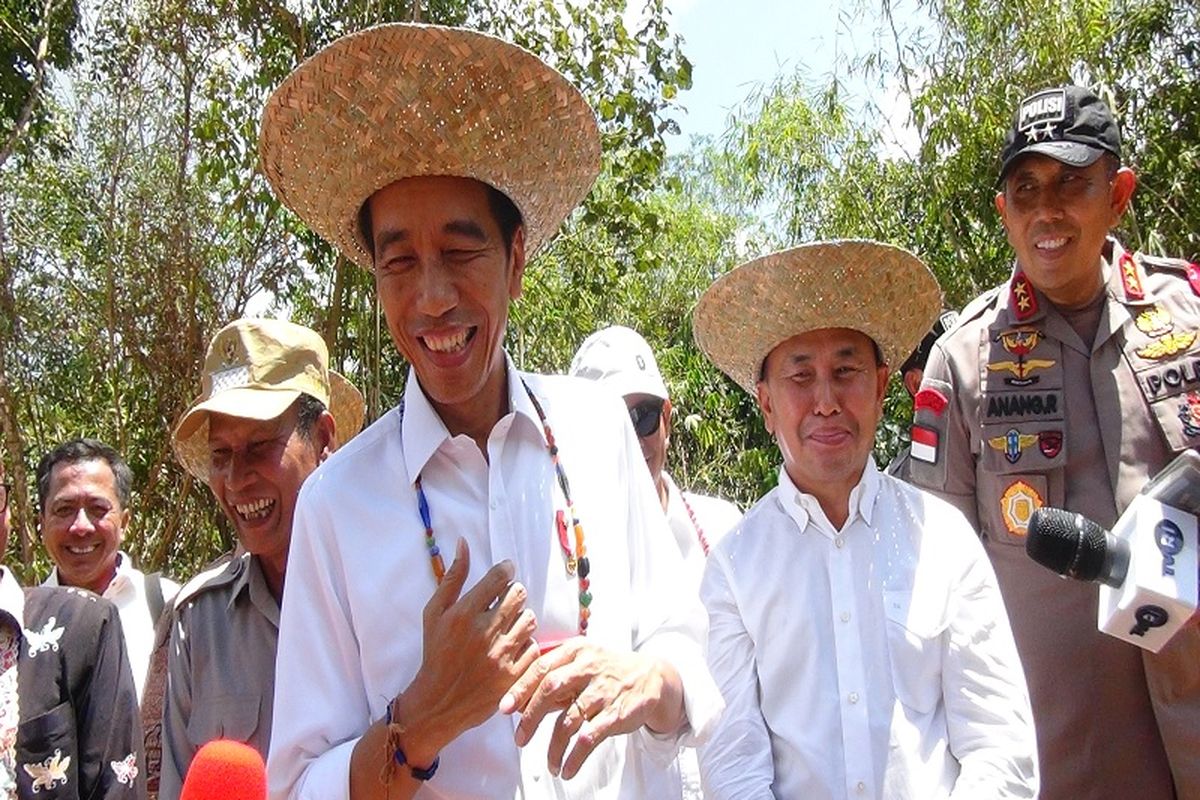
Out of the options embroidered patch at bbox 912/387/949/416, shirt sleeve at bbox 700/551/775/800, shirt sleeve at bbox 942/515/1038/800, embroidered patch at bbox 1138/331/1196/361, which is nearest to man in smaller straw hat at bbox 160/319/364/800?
shirt sleeve at bbox 700/551/775/800

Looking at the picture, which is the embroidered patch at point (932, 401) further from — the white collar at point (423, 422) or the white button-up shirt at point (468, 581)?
the white collar at point (423, 422)

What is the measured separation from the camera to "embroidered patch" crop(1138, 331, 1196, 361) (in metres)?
A: 3.10

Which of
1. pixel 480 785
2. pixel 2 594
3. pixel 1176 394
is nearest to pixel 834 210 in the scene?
pixel 1176 394

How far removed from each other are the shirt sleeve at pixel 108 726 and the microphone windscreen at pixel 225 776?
5.59 feet

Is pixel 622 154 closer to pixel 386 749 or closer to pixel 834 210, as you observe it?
pixel 834 210

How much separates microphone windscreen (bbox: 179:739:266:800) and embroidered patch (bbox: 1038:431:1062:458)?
2.25 meters

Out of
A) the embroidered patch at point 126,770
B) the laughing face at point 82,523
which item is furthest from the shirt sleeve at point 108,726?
the laughing face at point 82,523

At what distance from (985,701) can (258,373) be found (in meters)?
2.01

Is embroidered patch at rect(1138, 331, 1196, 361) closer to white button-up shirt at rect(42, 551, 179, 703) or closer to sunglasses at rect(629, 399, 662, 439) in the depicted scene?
A: sunglasses at rect(629, 399, 662, 439)

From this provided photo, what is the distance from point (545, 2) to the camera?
22.6ft

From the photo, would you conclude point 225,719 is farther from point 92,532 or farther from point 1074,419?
point 1074,419

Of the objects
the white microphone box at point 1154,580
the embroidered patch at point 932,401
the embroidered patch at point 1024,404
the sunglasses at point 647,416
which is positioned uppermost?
the sunglasses at point 647,416

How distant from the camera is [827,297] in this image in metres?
2.87

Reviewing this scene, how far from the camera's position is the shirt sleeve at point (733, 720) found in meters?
2.45
